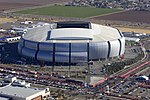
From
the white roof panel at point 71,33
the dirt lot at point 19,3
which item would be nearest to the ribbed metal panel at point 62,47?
the white roof panel at point 71,33

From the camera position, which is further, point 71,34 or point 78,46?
point 71,34

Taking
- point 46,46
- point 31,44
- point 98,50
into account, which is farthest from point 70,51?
point 31,44

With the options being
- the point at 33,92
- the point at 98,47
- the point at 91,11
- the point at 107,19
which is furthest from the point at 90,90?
the point at 91,11

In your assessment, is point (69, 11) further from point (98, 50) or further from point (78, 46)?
point (78, 46)

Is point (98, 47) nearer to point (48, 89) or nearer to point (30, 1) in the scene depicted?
point (48, 89)

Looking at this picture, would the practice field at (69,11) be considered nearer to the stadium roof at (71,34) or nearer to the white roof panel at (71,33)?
the stadium roof at (71,34)

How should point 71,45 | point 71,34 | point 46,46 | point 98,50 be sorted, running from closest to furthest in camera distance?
point 71,45, point 46,46, point 98,50, point 71,34
